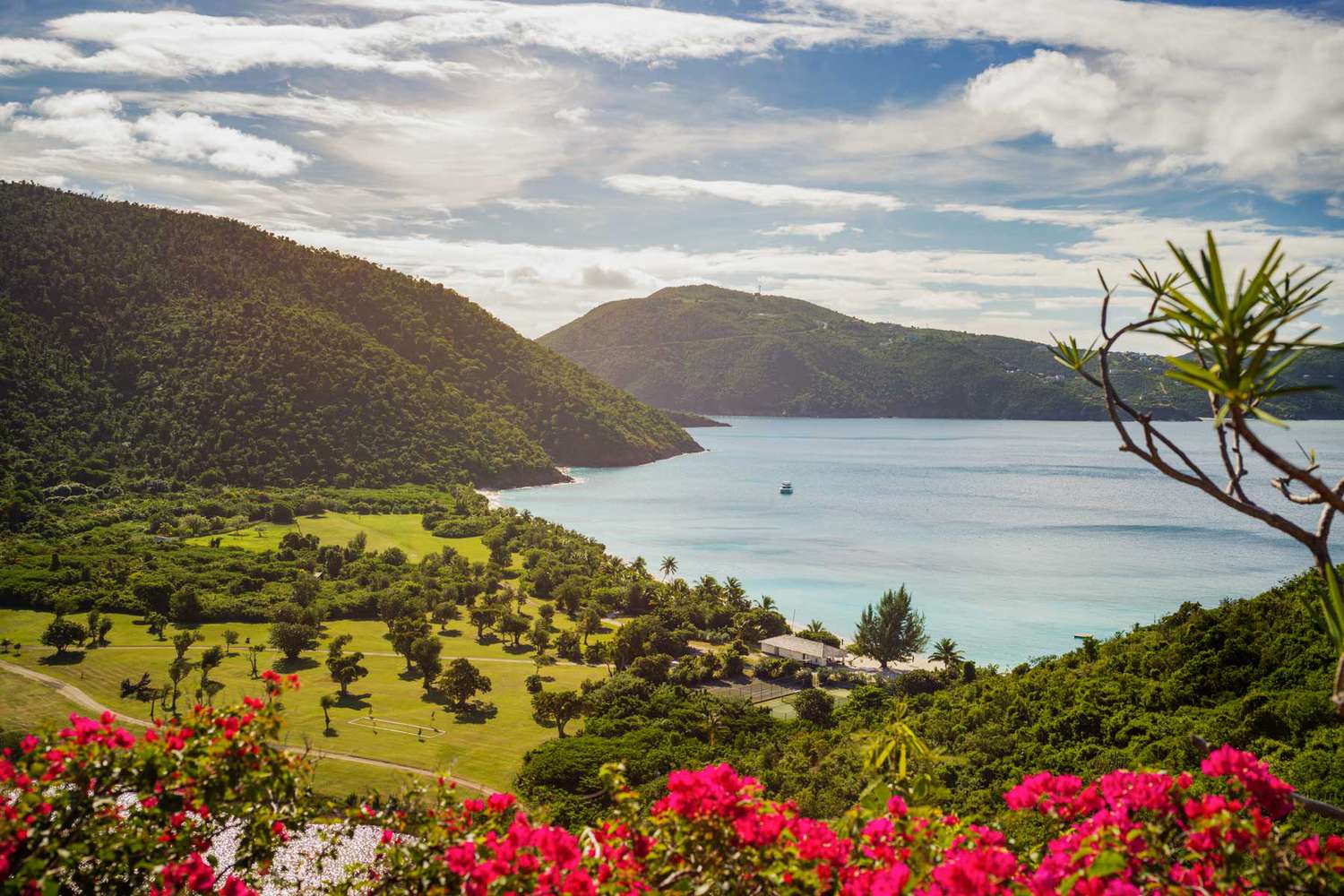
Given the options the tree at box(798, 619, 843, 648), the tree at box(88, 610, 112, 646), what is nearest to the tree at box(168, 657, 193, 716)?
the tree at box(88, 610, 112, 646)

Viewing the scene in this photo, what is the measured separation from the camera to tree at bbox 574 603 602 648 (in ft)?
142

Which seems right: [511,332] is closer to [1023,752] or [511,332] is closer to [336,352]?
[336,352]

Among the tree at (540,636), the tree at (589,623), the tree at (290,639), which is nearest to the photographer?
the tree at (290,639)

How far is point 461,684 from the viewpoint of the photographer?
31.2 metres

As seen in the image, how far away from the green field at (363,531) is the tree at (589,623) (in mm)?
18821

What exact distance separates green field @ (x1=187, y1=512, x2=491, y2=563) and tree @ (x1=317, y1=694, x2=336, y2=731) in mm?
30015

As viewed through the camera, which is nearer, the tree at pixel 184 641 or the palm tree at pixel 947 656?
the tree at pixel 184 641

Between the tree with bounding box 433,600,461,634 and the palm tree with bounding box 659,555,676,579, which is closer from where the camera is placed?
the tree with bounding box 433,600,461,634

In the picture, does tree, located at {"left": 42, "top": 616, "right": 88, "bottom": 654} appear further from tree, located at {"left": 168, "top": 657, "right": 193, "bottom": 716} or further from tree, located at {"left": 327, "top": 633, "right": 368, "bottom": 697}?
tree, located at {"left": 327, "top": 633, "right": 368, "bottom": 697}

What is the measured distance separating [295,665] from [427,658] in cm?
674

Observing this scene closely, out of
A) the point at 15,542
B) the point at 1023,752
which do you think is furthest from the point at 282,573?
the point at 1023,752

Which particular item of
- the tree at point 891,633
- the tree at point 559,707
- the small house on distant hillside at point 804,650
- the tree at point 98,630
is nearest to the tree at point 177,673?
the tree at point 98,630

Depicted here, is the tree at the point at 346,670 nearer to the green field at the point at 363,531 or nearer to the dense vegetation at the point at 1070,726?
the dense vegetation at the point at 1070,726

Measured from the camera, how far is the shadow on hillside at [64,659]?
112 ft
